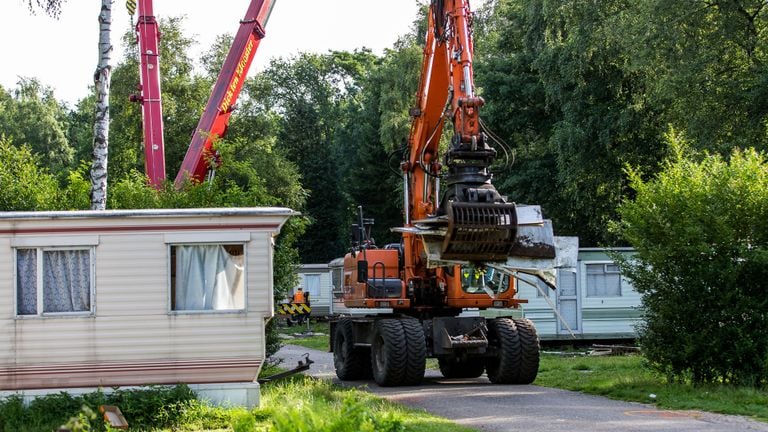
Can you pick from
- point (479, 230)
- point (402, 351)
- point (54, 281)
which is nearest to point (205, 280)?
point (54, 281)

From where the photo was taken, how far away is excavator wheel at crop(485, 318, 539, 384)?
688 inches

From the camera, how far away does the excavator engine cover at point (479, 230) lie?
13120 mm

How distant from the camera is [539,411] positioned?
1384cm

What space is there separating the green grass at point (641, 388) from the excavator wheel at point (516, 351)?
48 centimetres

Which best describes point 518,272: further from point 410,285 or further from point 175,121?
point 175,121

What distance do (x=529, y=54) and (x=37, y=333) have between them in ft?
93.8

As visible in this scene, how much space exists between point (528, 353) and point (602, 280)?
891cm

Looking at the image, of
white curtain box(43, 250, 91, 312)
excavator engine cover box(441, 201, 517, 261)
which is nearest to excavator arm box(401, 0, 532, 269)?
excavator engine cover box(441, 201, 517, 261)

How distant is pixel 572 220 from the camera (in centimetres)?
3981

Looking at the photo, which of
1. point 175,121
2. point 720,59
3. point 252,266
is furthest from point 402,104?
point 252,266

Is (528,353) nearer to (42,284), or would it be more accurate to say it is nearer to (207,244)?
(207,244)

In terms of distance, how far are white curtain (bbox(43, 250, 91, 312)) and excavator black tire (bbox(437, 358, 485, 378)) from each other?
7236 millimetres

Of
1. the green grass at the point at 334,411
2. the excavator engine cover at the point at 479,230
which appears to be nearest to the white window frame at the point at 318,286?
the green grass at the point at 334,411

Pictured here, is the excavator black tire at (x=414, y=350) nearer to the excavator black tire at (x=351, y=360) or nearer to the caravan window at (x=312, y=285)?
the excavator black tire at (x=351, y=360)
